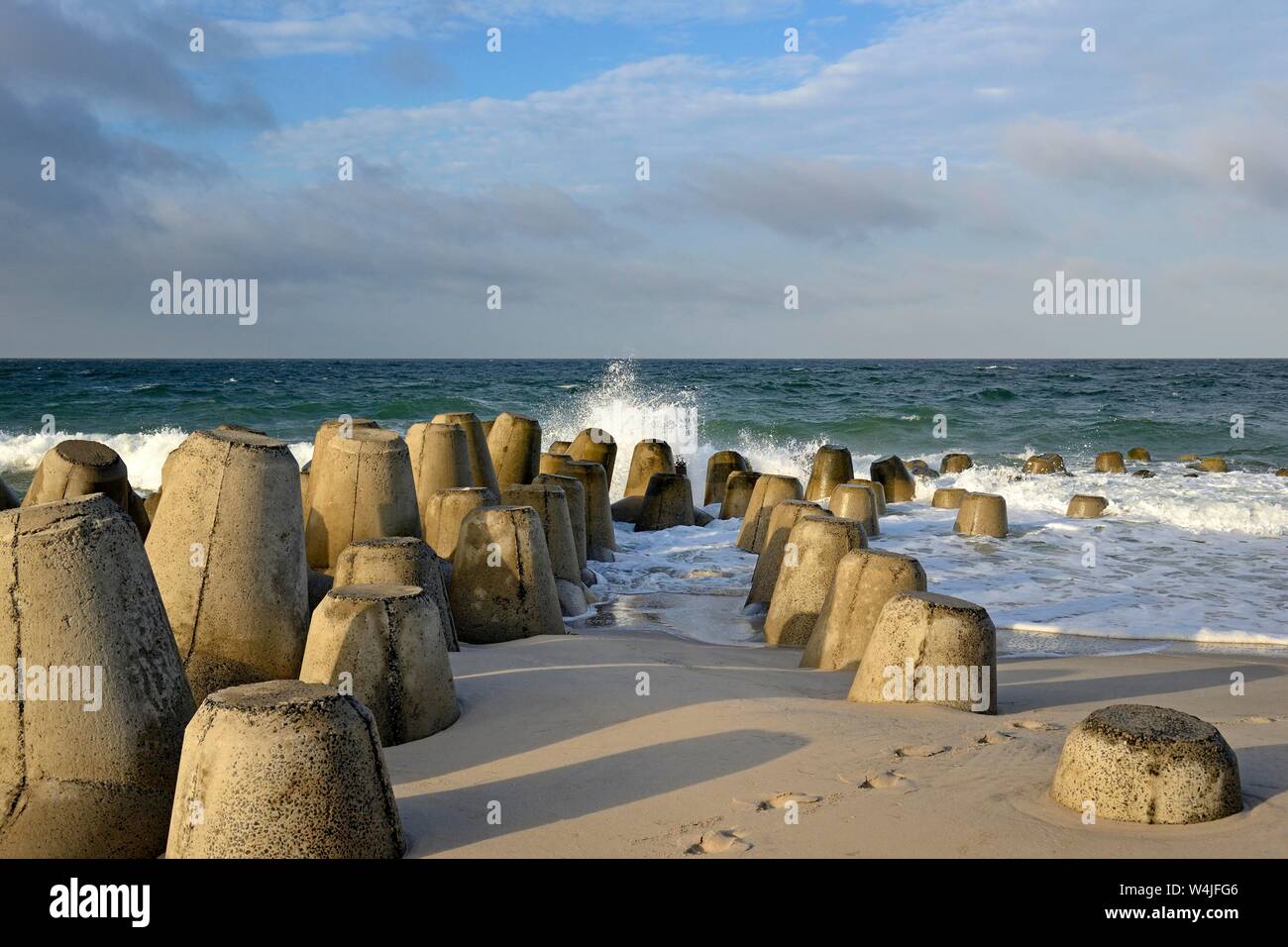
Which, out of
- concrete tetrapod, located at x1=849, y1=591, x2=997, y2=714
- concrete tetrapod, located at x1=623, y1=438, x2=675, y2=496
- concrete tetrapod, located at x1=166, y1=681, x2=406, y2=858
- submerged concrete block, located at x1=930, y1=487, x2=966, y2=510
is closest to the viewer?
concrete tetrapod, located at x1=166, y1=681, x2=406, y2=858

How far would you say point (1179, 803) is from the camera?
3391 millimetres

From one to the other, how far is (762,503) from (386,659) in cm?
730

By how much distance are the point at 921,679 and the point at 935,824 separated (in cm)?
152

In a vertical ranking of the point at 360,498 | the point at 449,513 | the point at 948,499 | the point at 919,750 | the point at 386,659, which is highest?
the point at 360,498

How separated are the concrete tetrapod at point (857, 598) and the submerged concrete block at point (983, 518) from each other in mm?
6571

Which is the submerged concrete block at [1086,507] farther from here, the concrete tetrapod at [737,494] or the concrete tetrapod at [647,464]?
the concrete tetrapod at [647,464]

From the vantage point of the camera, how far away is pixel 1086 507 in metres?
14.0

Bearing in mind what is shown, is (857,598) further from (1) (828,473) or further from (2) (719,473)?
(2) (719,473)

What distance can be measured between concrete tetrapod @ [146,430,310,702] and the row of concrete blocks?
8.57ft

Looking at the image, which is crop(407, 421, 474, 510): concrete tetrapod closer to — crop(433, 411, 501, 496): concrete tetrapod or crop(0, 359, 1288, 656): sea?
crop(433, 411, 501, 496): concrete tetrapod

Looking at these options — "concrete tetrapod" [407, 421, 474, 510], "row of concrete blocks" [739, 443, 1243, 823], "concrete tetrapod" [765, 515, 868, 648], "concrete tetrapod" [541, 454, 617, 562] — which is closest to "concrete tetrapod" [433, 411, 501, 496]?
"concrete tetrapod" [407, 421, 474, 510]

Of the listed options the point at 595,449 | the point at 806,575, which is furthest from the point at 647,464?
the point at 806,575

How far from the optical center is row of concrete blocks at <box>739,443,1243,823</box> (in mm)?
3404
